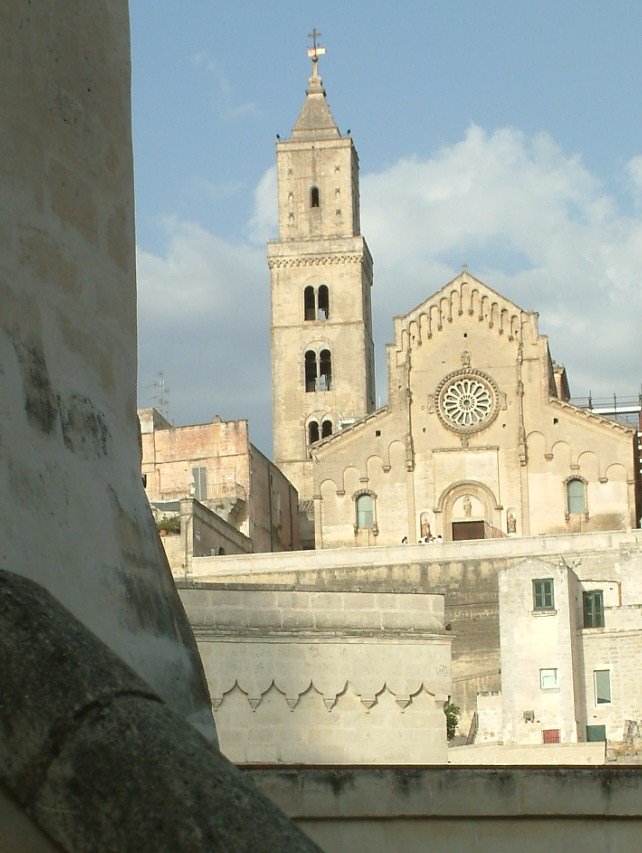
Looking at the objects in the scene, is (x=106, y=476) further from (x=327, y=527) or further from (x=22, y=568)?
(x=327, y=527)

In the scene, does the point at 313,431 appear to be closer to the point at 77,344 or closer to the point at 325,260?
the point at 325,260

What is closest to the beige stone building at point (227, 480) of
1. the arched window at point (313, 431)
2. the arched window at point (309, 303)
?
the arched window at point (313, 431)

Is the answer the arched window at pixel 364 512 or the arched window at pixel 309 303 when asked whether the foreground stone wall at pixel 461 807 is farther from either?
the arched window at pixel 309 303

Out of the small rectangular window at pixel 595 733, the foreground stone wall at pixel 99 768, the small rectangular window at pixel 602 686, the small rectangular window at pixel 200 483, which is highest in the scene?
the small rectangular window at pixel 200 483

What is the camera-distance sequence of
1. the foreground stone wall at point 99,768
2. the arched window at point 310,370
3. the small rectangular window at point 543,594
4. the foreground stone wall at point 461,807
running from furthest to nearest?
1. the arched window at point 310,370
2. the small rectangular window at point 543,594
3. the foreground stone wall at point 461,807
4. the foreground stone wall at point 99,768

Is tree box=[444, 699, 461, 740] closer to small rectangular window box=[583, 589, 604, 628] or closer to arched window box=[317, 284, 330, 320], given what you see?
small rectangular window box=[583, 589, 604, 628]

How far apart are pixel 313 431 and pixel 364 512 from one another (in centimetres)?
1680

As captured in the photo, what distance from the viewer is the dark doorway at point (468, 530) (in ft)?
210

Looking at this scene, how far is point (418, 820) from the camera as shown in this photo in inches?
240

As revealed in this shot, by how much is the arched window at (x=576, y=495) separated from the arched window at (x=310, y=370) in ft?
74.2

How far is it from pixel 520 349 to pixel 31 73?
200 feet

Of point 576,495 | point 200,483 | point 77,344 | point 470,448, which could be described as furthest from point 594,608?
point 77,344

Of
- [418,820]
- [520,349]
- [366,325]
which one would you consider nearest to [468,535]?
[520,349]

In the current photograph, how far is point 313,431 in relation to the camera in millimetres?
81188
